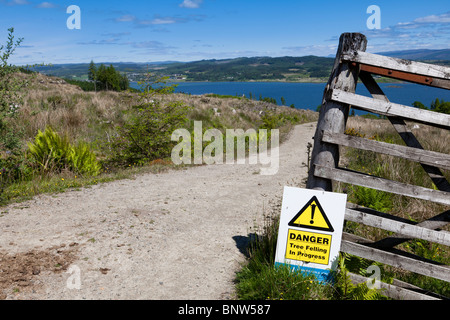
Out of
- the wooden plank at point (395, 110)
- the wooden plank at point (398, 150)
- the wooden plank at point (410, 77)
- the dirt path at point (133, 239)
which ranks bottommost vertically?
the dirt path at point (133, 239)

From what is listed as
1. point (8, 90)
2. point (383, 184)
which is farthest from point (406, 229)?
point (8, 90)

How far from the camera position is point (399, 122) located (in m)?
3.15

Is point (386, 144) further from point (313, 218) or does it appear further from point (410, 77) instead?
point (313, 218)

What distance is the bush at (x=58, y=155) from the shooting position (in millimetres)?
8241

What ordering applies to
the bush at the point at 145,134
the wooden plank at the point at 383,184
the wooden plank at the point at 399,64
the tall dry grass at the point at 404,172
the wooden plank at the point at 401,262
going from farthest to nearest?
the bush at the point at 145,134 → the tall dry grass at the point at 404,172 → the wooden plank at the point at 401,262 → the wooden plank at the point at 383,184 → the wooden plank at the point at 399,64

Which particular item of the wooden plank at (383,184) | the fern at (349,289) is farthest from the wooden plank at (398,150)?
the fern at (349,289)

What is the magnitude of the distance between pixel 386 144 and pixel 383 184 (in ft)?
1.28

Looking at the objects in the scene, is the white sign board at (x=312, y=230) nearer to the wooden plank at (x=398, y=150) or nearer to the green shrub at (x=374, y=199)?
the wooden plank at (x=398, y=150)

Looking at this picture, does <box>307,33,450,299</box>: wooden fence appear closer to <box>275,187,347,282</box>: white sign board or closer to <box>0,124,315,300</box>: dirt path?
<box>275,187,347,282</box>: white sign board

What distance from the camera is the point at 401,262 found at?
3.29 m

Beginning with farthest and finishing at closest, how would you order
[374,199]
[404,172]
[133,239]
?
[404,172]
[374,199]
[133,239]

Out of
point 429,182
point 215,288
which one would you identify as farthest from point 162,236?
point 429,182

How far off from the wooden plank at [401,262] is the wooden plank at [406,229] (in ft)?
0.83

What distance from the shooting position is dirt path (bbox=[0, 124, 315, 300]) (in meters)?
3.72
